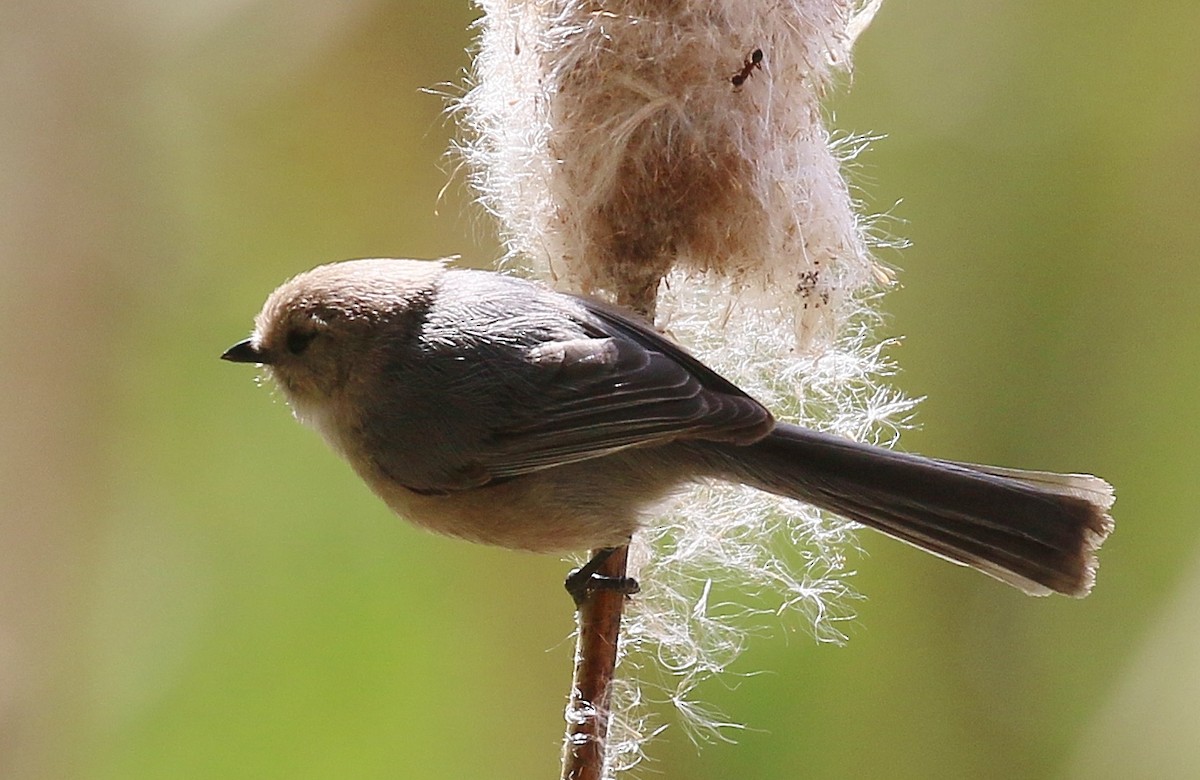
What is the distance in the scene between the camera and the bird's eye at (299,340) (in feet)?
6.14

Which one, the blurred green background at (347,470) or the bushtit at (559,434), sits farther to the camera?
the blurred green background at (347,470)

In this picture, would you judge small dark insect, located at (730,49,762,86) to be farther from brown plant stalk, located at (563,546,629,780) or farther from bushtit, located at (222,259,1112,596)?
brown plant stalk, located at (563,546,629,780)

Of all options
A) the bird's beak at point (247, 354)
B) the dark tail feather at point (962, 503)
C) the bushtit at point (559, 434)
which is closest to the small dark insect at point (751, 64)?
the bushtit at point (559, 434)

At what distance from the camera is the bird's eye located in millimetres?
1872

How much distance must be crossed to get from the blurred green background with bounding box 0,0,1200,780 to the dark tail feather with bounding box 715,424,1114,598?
0.49 metres

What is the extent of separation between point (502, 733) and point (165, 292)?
1.11 metres

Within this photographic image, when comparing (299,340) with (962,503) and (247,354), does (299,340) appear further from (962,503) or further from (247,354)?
(962,503)

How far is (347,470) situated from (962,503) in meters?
1.26

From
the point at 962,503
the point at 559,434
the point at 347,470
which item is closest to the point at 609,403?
the point at 559,434

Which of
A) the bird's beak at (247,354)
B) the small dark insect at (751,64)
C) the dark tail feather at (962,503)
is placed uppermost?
the small dark insect at (751,64)

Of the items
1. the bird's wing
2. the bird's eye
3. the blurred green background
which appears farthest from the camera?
the blurred green background

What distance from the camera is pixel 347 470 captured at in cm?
236

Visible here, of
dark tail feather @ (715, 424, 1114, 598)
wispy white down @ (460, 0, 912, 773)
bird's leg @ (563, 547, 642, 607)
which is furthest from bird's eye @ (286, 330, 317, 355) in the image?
dark tail feather @ (715, 424, 1114, 598)

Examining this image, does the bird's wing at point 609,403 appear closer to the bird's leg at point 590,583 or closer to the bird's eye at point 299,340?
the bird's leg at point 590,583
